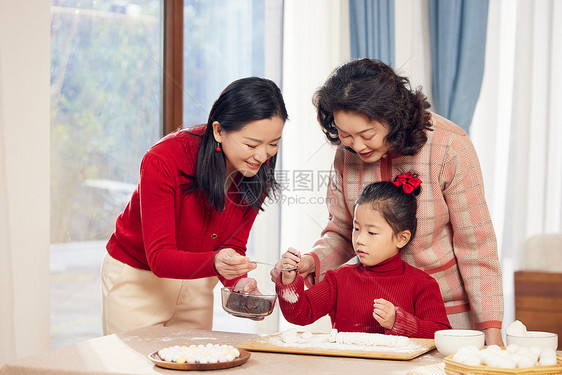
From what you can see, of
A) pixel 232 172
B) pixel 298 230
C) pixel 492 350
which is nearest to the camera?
pixel 492 350

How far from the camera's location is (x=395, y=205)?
165 cm

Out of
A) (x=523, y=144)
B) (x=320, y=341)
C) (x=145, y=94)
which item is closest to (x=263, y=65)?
(x=145, y=94)

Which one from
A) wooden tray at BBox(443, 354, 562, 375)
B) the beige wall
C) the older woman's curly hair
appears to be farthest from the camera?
the beige wall

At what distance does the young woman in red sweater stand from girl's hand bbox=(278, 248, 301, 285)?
0.10 metres

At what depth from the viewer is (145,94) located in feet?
9.75

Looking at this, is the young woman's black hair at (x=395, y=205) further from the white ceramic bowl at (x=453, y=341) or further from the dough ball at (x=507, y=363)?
the dough ball at (x=507, y=363)

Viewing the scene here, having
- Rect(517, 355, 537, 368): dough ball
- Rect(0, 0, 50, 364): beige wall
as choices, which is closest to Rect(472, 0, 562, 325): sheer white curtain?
Rect(0, 0, 50, 364): beige wall

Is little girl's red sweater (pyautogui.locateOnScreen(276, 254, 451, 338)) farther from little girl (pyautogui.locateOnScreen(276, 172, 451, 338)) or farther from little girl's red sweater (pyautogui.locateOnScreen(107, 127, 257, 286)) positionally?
little girl's red sweater (pyautogui.locateOnScreen(107, 127, 257, 286))

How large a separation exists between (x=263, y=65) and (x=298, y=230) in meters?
0.85

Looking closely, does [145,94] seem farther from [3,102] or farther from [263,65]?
[3,102]

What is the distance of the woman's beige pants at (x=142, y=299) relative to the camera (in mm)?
1827

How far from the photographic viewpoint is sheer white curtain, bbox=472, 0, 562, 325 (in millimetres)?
3350

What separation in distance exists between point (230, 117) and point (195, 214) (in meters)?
0.29

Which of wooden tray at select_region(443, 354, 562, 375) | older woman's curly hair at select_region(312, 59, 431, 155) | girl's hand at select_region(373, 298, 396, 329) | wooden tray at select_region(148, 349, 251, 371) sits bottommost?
wooden tray at select_region(148, 349, 251, 371)
